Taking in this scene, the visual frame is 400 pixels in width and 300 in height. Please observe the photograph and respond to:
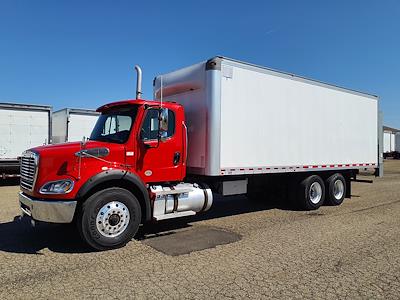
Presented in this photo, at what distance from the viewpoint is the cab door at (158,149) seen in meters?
7.04

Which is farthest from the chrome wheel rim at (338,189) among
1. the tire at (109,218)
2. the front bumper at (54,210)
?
the front bumper at (54,210)

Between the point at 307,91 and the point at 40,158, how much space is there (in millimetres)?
6949

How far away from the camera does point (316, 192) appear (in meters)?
→ 10.7

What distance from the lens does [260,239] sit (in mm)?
6926

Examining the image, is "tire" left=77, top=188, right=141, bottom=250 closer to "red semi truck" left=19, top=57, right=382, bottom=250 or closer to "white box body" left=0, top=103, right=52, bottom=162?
"red semi truck" left=19, top=57, right=382, bottom=250

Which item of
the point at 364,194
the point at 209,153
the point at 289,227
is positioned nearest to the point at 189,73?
the point at 209,153

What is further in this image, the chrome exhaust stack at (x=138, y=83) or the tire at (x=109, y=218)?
the chrome exhaust stack at (x=138, y=83)

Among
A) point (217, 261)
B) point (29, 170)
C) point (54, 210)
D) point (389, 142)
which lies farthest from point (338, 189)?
point (389, 142)

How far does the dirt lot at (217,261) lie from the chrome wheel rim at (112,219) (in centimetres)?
35

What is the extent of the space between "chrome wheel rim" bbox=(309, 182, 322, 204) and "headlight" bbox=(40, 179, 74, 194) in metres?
6.94

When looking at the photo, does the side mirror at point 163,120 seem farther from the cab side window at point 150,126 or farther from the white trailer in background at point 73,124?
the white trailer in background at point 73,124

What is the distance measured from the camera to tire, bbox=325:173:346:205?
36.3 ft

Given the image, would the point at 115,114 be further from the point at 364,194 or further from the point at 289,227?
the point at 364,194

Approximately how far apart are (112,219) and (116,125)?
1.93 metres
